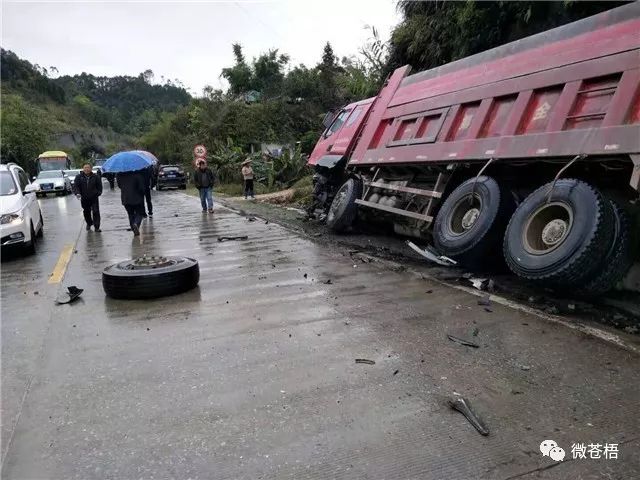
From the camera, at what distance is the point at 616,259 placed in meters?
4.62

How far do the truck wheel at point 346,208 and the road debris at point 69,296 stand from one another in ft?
16.2

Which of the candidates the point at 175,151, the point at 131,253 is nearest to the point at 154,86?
the point at 175,151

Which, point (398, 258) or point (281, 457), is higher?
point (281, 457)

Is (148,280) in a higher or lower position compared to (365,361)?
lower

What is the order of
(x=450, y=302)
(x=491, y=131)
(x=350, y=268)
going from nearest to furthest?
1. (x=450, y=302)
2. (x=491, y=131)
3. (x=350, y=268)

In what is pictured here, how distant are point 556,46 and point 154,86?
134 meters

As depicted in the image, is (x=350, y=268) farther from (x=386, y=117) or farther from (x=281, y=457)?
(x=281, y=457)

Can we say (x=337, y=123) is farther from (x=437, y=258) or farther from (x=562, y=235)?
(x=562, y=235)

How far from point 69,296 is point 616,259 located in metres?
5.64

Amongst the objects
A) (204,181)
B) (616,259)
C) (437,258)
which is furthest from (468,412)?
(204,181)

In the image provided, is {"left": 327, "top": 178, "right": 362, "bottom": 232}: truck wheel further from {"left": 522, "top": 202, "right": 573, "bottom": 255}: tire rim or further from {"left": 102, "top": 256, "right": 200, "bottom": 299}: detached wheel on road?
{"left": 522, "top": 202, "right": 573, "bottom": 255}: tire rim

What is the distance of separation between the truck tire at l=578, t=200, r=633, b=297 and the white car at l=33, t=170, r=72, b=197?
2819cm

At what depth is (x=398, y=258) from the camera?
756cm

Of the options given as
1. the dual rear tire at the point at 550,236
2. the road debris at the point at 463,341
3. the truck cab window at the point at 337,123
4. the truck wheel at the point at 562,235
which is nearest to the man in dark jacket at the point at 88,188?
the truck cab window at the point at 337,123
